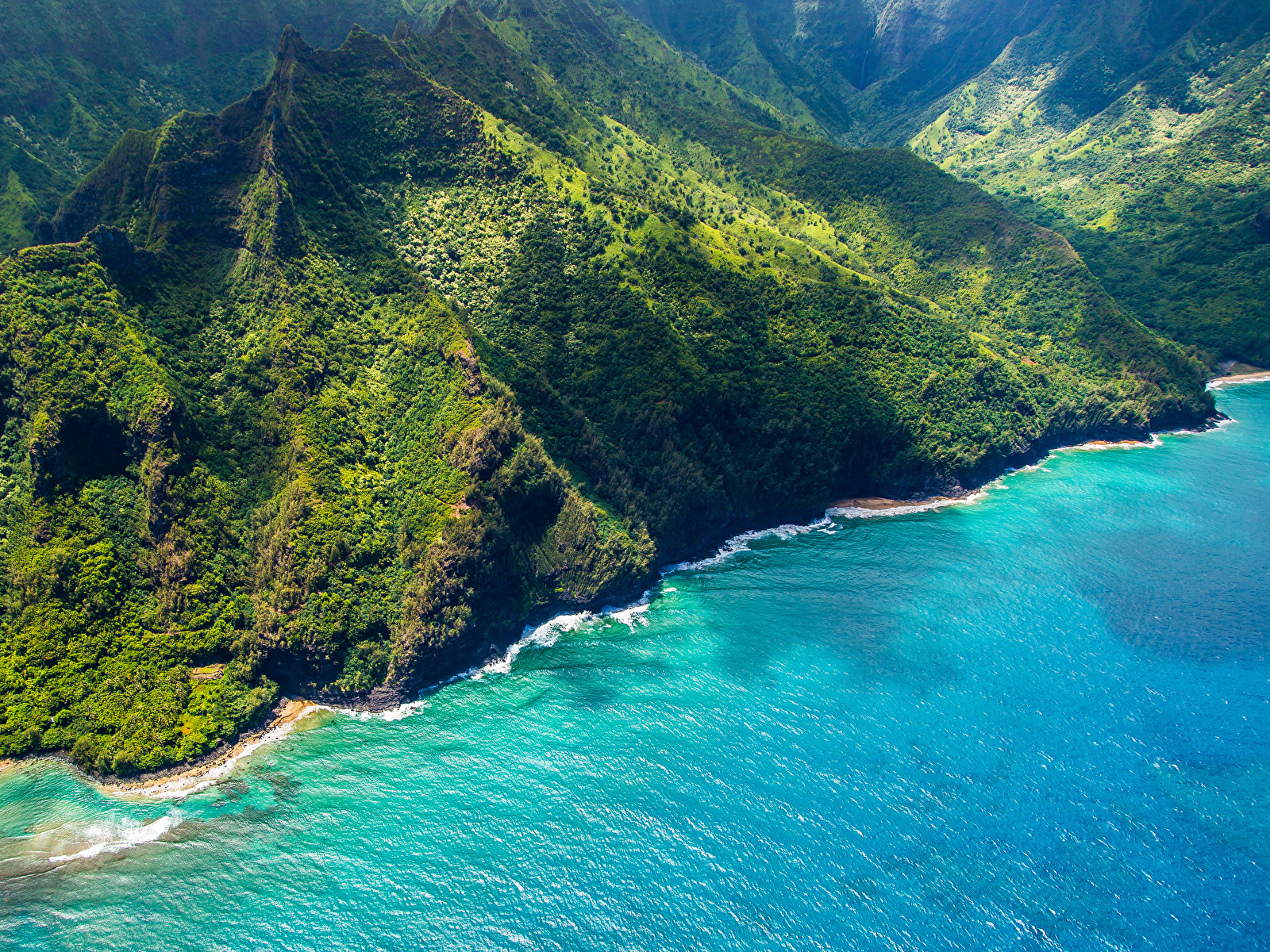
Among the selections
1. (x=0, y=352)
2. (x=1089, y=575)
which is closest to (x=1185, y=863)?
(x=1089, y=575)

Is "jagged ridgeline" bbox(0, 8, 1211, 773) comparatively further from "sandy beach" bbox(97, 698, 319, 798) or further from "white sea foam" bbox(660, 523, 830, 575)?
"white sea foam" bbox(660, 523, 830, 575)

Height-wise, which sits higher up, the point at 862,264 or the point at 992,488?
the point at 862,264

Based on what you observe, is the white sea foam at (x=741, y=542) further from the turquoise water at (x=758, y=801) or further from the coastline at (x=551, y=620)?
the turquoise water at (x=758, y=801)

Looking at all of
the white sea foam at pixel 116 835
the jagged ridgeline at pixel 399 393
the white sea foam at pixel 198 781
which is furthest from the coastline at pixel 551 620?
the white sea foam at pixel 116 835

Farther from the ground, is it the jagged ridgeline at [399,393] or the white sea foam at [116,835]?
the jagged ridgeline at [399,393]

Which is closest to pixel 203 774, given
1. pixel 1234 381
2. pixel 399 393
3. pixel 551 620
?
pixel 551 620

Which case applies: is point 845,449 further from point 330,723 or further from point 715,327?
point 330,723
